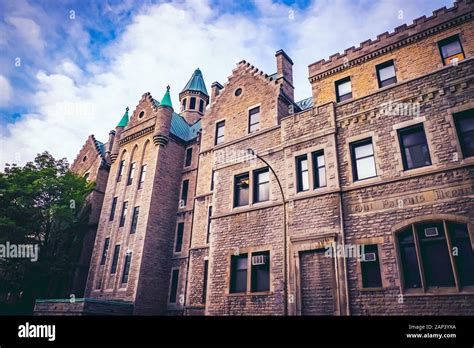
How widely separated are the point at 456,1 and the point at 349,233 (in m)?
13.1

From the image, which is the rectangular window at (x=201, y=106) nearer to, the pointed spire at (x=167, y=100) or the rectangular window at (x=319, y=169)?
the pointed spire at (x=167, y=100)

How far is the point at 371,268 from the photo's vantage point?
42.2 ft

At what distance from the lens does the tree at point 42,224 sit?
86.7 ft

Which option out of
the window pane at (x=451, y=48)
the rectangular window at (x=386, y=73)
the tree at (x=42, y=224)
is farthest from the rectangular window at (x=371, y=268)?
the tree at (x=42, y=224)

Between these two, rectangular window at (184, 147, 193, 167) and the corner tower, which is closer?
rectangular window at (184, 147, 193, 167)

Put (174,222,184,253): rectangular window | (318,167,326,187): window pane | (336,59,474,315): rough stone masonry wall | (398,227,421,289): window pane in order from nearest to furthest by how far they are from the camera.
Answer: (336,59,474,315): rough stone masonry wall → (398,227,421,289): window pane → (318,167,326,187): window pane → (174,222,184,253): rectangular window

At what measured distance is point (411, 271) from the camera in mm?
12125

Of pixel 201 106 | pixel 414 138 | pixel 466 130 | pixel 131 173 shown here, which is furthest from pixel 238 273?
pixel 201 106

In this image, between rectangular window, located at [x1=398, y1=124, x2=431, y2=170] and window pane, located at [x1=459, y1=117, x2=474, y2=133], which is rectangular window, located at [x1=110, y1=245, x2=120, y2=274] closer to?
rectangular window, located at [x1=398, y1=124, x2=431, y2=170]

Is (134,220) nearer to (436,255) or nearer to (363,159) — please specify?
(363,159)

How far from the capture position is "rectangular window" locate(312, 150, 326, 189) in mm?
15531

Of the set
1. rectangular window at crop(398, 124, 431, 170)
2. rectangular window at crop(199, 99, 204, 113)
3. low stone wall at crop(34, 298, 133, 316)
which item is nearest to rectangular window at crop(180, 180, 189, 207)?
low stone wall at crop(34, 298, 133, 316)

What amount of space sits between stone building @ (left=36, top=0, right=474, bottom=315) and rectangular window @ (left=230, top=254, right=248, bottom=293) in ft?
0.25

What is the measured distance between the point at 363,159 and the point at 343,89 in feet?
18.5
